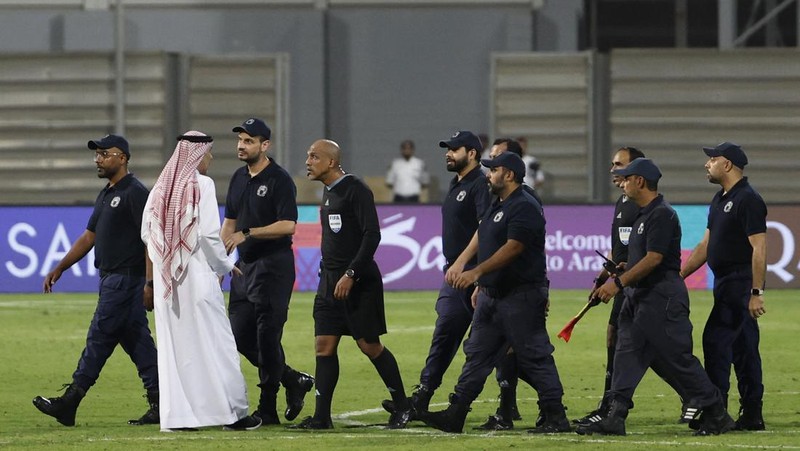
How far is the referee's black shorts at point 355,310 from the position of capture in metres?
12.2

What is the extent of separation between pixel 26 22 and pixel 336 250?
22.0 m

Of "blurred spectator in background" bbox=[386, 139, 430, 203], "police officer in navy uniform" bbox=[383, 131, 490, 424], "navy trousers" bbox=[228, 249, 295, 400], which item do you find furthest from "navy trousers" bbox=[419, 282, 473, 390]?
"blurred spectator in background" bbox=[386, 139, 430, 203]

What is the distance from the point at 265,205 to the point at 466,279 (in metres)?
1.75

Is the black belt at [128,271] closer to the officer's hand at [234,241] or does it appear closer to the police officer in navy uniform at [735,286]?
the officer's hand at [234,241]

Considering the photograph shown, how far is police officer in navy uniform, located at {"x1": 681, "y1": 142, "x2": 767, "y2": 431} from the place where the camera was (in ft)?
40.3

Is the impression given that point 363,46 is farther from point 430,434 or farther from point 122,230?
point 430,434

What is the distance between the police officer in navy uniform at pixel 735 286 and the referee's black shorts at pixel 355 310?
95.3 inches

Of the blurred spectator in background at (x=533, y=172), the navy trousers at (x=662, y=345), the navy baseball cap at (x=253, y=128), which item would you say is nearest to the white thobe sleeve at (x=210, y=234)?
the navy baseball cap at (x=253, y=128)

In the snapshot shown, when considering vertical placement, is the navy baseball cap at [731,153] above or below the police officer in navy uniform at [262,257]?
above

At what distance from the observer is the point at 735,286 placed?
1233cm

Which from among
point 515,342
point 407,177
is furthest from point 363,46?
point 515,342

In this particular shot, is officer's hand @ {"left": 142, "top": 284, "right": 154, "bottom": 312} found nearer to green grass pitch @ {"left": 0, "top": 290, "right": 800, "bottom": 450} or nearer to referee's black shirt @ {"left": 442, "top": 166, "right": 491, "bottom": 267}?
green grass pitch @ {"left": 0, "top": 290, "right": 800, "bottom": 450}

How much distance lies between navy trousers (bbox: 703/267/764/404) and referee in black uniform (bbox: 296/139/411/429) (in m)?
2.26

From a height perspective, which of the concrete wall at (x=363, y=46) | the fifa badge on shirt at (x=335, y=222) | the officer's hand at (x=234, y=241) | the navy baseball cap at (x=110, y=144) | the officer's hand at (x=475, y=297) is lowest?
the officer's hand at (x=475, y=297)
